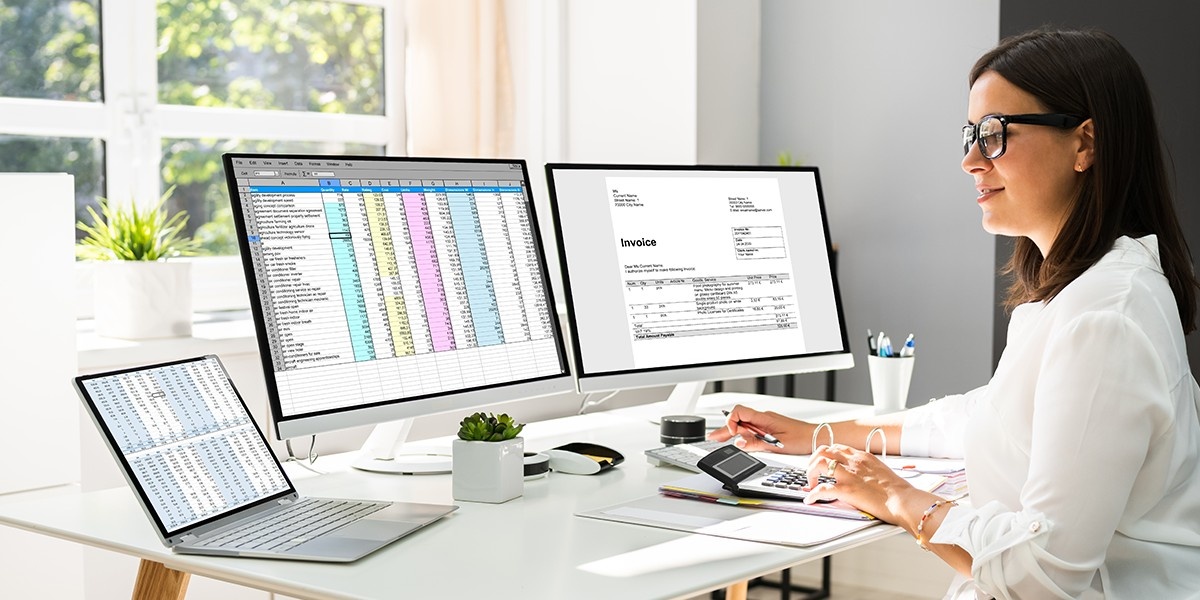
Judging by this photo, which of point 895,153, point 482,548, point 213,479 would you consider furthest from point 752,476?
point 895,153

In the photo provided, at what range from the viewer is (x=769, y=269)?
2271 millimetres

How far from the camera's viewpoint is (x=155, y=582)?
5.09 feet

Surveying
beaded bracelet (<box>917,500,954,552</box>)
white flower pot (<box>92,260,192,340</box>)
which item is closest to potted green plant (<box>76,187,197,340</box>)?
white flower pot (<box>92,260,192,340</box>)

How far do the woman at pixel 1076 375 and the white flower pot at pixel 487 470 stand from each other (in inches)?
15.9

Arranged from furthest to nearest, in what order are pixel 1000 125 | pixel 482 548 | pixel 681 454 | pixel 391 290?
pixel 681 454 < pixel 391 290 < pixel 1000 125 < pixel 482 548

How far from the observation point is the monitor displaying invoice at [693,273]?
209 cm

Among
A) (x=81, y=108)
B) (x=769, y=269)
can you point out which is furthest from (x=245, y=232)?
(x=81, y=108)

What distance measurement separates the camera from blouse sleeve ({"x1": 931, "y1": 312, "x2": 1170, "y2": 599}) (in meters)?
1.32

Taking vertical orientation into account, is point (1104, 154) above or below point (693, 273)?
above

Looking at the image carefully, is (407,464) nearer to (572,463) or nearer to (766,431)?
(572,463)

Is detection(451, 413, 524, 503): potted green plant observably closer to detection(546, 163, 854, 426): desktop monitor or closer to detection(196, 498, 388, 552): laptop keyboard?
detection(196, 498, 388, 552): laptop keyboard

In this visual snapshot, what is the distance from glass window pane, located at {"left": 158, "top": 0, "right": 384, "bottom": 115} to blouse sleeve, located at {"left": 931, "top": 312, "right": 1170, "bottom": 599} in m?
2.35

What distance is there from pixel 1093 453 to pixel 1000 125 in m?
0.44

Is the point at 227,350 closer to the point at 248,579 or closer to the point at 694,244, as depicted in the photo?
the point at 694,244
